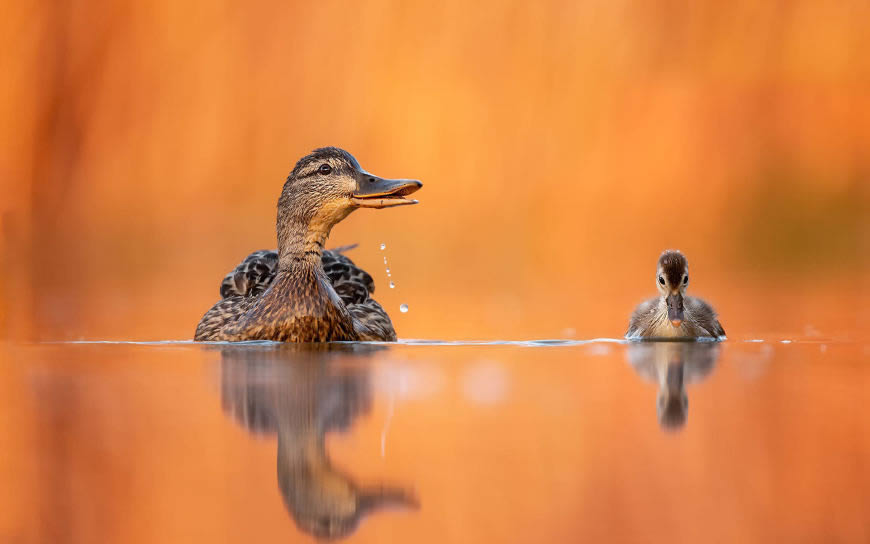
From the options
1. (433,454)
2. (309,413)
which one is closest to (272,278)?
(309,413)

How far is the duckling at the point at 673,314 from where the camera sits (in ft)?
22.4

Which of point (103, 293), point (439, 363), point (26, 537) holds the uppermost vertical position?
point (103, 293)

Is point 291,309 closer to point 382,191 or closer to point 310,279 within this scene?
point 310,279

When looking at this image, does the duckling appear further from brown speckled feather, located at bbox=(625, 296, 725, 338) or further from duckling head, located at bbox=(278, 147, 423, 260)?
duckling head, located at bbox=(278, 147, 423, 260)

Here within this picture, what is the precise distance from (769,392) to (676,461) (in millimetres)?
1453

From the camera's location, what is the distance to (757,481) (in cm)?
261

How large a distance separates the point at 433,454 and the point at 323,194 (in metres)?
3.74

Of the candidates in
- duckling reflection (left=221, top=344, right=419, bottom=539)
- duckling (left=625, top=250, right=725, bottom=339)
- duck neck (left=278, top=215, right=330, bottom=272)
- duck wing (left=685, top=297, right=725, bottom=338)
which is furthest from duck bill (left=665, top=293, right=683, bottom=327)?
duck neck (left=278, top=215, right=330, bottom=272)

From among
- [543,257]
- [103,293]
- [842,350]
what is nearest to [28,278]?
[103,293]

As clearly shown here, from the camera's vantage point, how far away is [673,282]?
685 centimetres

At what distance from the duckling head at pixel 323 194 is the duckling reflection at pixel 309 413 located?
32.1 inches

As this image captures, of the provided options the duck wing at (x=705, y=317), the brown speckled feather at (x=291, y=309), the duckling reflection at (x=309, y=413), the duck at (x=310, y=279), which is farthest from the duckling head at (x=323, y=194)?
the duck wing at (x=705, y=317)

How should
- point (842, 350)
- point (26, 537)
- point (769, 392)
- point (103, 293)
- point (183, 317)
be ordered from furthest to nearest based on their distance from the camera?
1. point (103, 293)
2. point (183, 317)
3. point (842, 350)
4. point (769, 392)
5. point (26, 537)

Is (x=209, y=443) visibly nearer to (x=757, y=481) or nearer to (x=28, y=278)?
(x=757, y=481)
